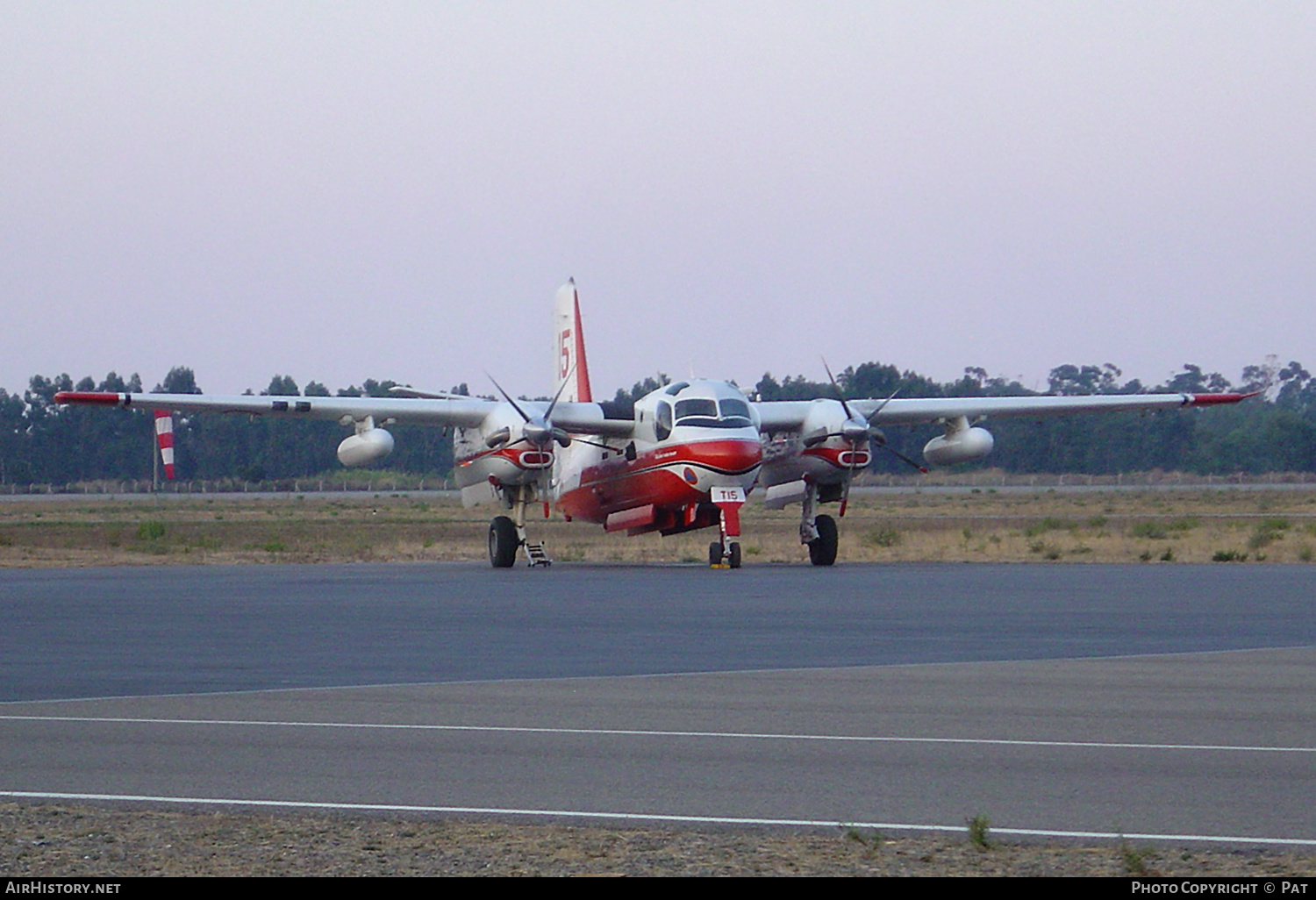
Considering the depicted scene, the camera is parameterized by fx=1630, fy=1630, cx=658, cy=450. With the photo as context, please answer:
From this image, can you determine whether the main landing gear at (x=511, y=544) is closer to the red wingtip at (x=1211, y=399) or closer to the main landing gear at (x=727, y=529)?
the main landing gear at (x=727, y=529)

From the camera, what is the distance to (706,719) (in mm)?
11000

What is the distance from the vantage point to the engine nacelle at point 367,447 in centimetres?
3247

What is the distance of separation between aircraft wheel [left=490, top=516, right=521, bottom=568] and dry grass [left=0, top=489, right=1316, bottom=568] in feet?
11.7

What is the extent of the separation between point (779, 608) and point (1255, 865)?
14.5 metres

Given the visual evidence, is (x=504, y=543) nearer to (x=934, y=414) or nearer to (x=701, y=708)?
(x=934, y=414)

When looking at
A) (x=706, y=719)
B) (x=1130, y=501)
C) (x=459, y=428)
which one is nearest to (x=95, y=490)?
(x=1130, y=501)

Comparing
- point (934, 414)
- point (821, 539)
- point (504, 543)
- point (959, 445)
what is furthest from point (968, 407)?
point (504, 543)

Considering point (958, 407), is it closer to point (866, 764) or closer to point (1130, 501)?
point (866, 764)

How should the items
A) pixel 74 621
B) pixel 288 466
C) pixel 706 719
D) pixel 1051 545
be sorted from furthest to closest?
pixel 288 466, pixel 1051 545, pixel 74 621, pixel 706 719

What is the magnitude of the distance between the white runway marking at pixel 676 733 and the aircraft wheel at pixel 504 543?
2239 centimetres

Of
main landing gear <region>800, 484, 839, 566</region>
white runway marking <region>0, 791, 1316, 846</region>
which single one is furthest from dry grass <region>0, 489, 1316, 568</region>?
white runway marking <region>0, 791, 1316, 846</region>

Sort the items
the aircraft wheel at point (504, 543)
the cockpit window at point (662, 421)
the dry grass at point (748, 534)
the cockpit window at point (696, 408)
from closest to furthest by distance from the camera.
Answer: the cockpit window at point (696, 408)
the cockpit window at point (662, 421)
the aircraft wheel at point (504, 543)
the dry grass at point (748, 534)

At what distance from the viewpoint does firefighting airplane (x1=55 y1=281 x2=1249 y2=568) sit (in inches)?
1232

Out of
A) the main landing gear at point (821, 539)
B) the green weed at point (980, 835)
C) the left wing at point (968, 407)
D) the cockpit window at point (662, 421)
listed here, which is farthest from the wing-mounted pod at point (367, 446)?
the green weed at point (980, 835)
